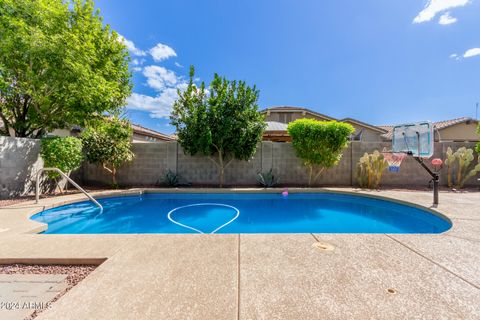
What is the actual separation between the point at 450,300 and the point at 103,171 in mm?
11972

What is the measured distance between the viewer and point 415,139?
7914mm

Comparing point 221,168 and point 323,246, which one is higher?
point 221,168

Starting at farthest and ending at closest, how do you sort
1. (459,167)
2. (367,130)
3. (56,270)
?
(367,130) < (459,167) < (56,270)

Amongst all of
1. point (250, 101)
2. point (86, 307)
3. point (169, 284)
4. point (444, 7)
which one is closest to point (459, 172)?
point (444, 7)

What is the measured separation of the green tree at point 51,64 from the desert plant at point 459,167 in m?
15.4

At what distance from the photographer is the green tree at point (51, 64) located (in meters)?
6.52

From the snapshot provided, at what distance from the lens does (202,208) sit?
23.7ft

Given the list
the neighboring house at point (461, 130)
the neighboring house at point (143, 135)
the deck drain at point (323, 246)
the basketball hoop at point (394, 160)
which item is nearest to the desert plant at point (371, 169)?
the basketball hoop at point (394, 160)

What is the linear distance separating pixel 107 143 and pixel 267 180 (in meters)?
7.41

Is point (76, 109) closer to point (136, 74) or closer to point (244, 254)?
point (136, 74)

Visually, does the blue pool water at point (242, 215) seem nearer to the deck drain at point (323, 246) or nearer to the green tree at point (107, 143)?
the green tree at point (107, 143)

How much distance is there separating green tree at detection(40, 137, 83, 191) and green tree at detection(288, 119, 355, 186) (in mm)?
9268

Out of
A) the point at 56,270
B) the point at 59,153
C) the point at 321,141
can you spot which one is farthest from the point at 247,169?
the point at 56,270

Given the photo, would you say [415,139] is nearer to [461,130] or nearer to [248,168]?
[248,168]
